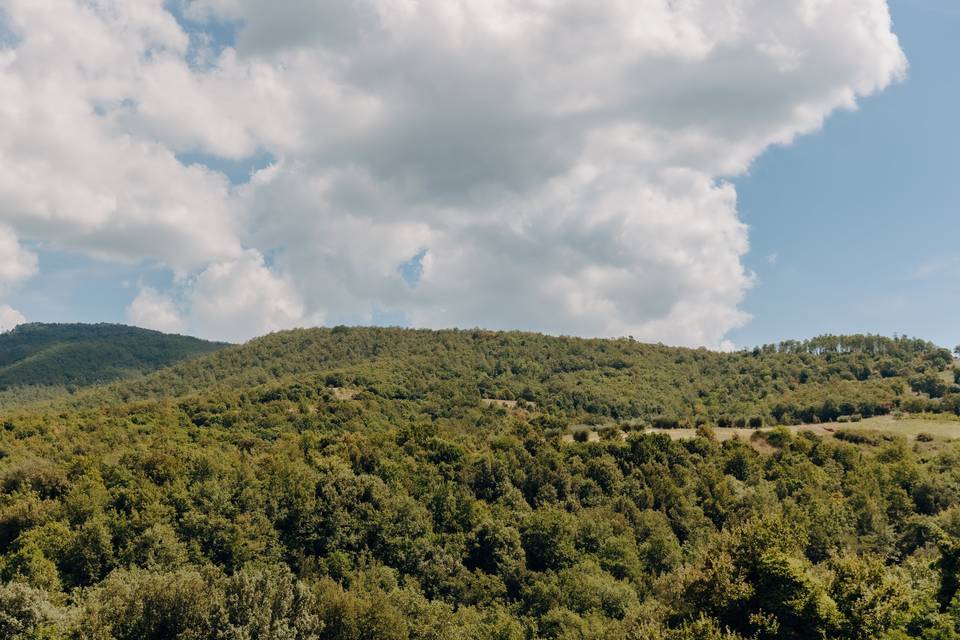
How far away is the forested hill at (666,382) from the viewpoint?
439ft

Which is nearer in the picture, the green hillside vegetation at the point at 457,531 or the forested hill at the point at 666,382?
the green hillside vegetation at the point at 457,531

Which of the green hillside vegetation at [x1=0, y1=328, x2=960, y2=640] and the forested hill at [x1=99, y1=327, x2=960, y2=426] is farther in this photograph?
the forested hill at [x1=99, y1=327, x2=960, y2=426]

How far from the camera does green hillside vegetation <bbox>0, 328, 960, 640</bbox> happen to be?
126ft

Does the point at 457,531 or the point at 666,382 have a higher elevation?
the point at 666,382

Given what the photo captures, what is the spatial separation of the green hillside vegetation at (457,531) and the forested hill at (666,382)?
1998cm

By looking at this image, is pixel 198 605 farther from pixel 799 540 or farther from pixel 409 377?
pixel 409 377

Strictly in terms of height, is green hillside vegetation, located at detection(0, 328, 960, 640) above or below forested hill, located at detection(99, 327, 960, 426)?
below

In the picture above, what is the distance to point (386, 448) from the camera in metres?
85.1

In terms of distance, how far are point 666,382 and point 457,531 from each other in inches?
4839

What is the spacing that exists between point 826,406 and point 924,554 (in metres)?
75.4

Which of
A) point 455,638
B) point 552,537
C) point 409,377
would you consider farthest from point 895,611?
point 409,377

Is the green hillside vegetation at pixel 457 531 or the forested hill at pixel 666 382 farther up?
the forested hill at pixel 666 382

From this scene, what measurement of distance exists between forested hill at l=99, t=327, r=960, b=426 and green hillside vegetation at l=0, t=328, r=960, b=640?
19983mm

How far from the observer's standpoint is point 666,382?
179375 mm
